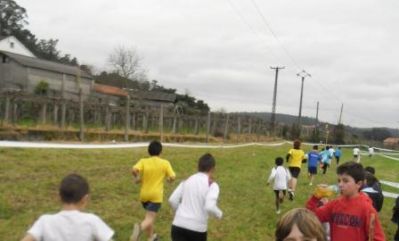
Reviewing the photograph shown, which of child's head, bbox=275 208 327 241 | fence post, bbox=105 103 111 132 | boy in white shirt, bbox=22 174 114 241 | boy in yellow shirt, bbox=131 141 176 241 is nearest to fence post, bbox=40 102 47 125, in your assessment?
fence post, bbox=105 103 111 132

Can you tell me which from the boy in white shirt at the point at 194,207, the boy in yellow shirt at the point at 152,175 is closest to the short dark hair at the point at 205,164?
the boy in white shirt at the point at 194,207

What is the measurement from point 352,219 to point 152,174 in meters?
4.10

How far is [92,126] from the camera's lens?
87.4ft

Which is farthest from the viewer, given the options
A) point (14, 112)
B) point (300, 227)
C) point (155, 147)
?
point (14, 112)

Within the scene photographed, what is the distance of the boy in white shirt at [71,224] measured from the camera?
4566 millimetres

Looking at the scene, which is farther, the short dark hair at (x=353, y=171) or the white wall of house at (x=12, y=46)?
the white wall of house at (x=12, y=46)

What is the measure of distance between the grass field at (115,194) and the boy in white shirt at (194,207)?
401 centimetres

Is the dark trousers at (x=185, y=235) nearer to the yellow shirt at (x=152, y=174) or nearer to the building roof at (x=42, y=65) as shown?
the yellow shirt at (x=152, y=174)

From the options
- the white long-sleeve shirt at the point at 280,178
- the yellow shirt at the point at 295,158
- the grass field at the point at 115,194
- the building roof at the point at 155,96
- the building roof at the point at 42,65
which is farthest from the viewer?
the building roof at the point at 155,96

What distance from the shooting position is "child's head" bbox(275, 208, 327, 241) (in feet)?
9.30

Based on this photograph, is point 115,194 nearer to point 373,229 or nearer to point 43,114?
point 373,229

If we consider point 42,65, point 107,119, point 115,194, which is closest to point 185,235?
point 115,194

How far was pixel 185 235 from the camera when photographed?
7.01 metres

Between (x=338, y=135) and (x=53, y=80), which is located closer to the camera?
(x=53, y=80)
